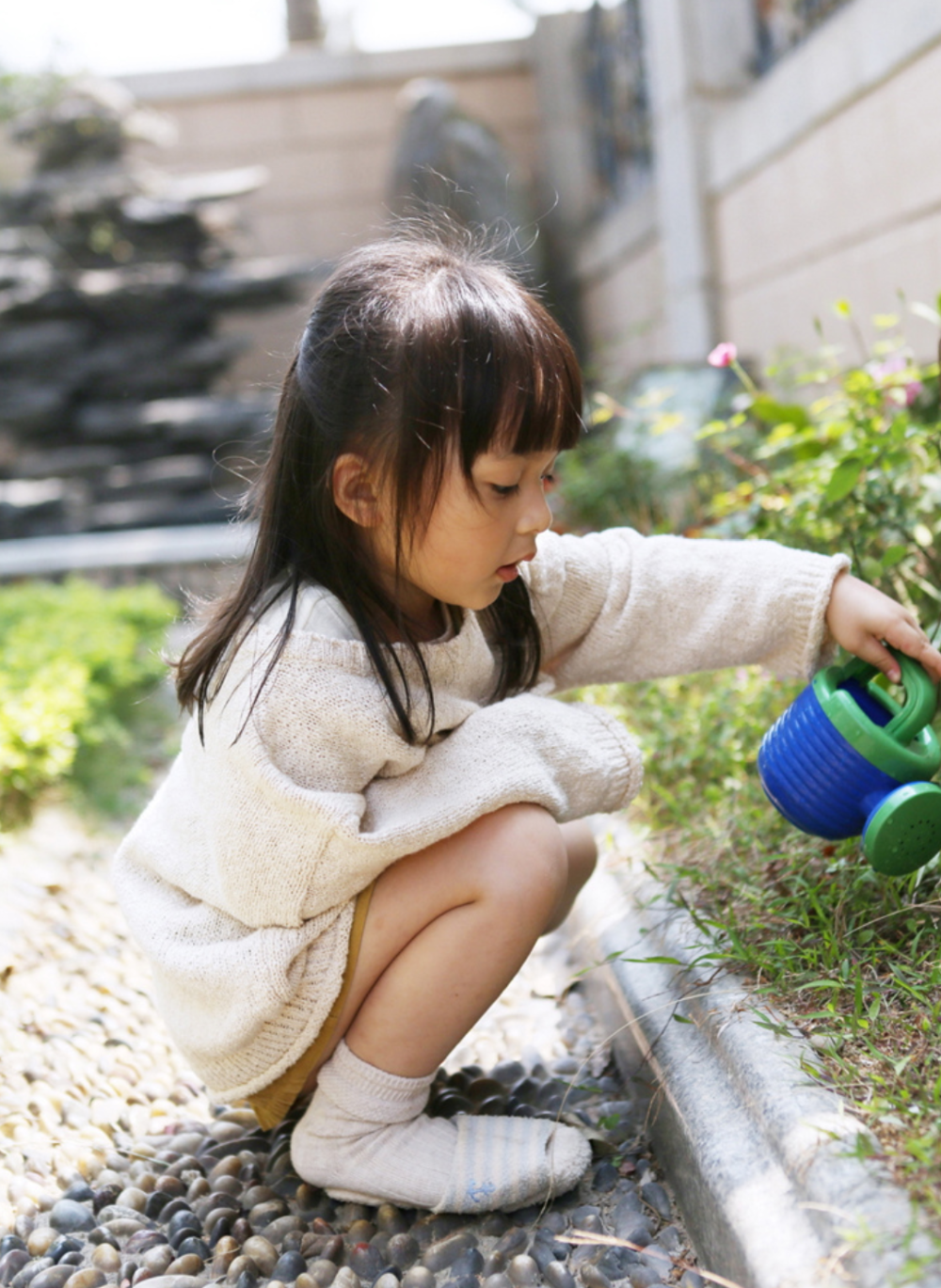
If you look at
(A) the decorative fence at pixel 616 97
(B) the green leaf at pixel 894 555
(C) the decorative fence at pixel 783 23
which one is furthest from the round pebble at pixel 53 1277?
(A) the decorative fence at pixel 616 97

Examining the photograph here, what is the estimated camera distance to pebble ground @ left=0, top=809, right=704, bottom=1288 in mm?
1331

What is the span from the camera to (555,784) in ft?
4.87

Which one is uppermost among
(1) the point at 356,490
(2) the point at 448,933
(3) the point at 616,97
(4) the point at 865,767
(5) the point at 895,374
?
(3) the point at 616,97

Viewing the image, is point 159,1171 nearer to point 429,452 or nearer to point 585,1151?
point 585,1151

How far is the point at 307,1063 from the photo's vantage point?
4.78ft

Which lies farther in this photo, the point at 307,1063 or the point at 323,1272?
the point at 307,1063

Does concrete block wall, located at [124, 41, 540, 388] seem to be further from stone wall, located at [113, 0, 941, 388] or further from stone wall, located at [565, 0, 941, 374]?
stone wall, located at [565, 0, 941, 374]

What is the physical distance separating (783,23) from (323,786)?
4302 mm

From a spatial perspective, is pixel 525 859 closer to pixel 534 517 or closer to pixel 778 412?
pixel 534 517

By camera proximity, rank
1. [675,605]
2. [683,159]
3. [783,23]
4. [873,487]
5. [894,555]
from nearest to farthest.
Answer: [675,605] → [894,555] → [873,487] → [783,23] → [683,159]

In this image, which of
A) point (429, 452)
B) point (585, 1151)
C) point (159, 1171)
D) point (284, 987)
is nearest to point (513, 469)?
point (429, 452)

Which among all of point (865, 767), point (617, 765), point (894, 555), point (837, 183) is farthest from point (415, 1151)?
point (837, 183)

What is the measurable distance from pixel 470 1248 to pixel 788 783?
66 centimetres

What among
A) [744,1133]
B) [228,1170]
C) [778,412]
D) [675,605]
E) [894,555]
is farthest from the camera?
[778,412]
